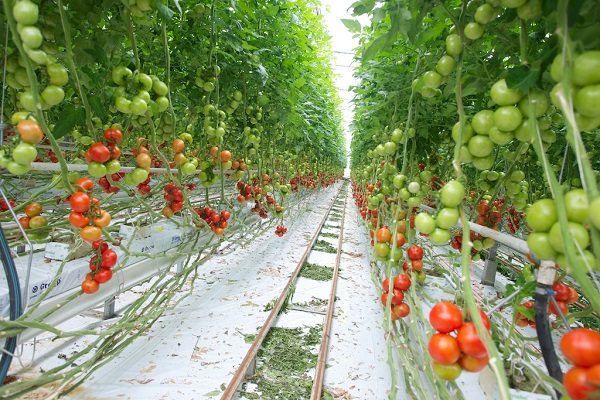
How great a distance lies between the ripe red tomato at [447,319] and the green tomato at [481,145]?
370 millimetres

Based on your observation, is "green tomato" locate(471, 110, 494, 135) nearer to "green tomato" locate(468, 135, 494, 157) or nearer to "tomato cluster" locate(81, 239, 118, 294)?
"green tomato" locate(468, 135, 494, 157)

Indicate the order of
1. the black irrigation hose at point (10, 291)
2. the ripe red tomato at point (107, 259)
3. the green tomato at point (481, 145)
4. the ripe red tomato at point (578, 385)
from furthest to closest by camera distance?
1. the ripe red tomato at point (107, 259)
2. the black irrigation hose at point (10, 291)
3. the green tomato at point (481, 145)
4. the ripe red tomato at point (578, 385)

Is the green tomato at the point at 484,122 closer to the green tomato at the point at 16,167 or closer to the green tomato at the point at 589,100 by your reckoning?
the green tomato at the point at 589,100

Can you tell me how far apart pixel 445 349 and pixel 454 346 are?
0.07ft

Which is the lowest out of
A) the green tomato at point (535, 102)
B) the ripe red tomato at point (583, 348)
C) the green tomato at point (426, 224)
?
the ripe red tomato at point (583, 348)

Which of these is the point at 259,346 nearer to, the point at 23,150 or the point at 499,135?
the point at 23,150

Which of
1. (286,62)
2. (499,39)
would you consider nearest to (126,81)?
(499,39)

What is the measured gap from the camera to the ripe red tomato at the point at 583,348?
0.55 m

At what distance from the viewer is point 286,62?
288cm

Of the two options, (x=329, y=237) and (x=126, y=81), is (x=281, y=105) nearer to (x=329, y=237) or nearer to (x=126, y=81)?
(x=126, y=81)

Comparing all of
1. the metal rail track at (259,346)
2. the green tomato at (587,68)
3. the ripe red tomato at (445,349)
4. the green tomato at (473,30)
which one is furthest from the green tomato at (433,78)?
the metal rail track at (259,346)

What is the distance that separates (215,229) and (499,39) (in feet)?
7.09

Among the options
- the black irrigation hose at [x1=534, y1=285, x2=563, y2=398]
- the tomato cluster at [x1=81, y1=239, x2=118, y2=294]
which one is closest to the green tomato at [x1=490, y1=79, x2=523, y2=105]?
the black irrigation hose at [x1=534, y1=285, x2=563, y2=398]

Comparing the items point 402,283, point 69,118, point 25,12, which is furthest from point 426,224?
point 69,118
